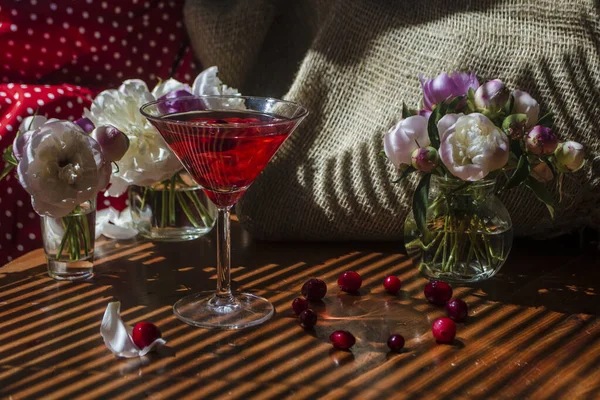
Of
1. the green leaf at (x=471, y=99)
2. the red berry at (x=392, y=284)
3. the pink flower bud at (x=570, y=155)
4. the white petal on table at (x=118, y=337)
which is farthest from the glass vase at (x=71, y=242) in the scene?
the pink flower bud at (x=570, y=155)

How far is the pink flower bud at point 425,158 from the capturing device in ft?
3.49

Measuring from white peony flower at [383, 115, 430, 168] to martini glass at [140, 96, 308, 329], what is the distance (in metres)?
0.13

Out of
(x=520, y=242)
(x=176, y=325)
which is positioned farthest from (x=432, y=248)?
→ (x=176, y=325)

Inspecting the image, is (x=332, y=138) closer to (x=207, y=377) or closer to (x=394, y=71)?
(x=394, y=71)

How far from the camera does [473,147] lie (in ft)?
3.39

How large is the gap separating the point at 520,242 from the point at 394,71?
35 cm

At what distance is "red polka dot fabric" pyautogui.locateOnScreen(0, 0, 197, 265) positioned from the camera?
4.55 ft

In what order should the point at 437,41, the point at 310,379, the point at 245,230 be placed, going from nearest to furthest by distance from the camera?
the point at 310,379 → the point at 437,41 → the point at 245,230

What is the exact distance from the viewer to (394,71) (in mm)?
1288

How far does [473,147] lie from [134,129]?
0.52 metres

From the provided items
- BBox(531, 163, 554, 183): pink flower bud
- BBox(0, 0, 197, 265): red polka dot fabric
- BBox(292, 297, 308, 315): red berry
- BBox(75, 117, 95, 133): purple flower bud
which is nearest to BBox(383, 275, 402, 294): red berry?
BBox(292, 297, 308, 315): red berry

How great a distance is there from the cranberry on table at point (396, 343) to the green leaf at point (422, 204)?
197mm

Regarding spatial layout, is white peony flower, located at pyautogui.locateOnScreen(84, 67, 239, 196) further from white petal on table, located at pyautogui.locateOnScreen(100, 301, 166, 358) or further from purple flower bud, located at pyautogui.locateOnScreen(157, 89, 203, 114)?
white petal on table, located at pyautogui.locateOnScreen(100, 301, 166, 358)

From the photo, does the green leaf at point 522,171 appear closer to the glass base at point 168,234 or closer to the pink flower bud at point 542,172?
the pink flower bud at point 542,172
